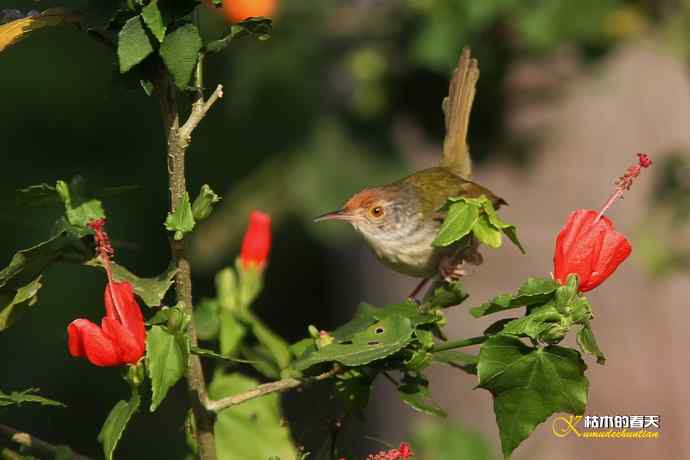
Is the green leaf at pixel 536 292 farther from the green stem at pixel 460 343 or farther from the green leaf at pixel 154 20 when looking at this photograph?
the green leaf at pixel 154 20

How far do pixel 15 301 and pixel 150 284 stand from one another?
8.1 inches

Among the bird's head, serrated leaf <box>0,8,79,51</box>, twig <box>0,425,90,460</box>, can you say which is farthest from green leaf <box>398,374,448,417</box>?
the bird's head

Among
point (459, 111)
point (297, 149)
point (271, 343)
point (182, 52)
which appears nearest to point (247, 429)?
point (271, 343)

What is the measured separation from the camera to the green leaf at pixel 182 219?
1674 millimetres

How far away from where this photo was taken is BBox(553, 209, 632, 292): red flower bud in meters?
1.73

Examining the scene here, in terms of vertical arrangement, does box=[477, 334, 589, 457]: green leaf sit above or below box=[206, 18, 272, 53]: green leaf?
below

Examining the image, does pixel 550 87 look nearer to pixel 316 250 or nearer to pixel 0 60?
pixel 316 250

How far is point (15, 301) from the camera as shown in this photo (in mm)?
1770

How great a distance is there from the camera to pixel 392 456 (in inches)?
63.0

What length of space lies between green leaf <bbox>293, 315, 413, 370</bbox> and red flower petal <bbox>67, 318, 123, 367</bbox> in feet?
0.87

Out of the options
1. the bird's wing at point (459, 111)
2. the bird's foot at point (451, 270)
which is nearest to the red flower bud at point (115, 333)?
the bird's foot at point (451, 270)

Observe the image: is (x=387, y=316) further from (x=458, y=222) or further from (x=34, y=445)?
(x=34, y=445)

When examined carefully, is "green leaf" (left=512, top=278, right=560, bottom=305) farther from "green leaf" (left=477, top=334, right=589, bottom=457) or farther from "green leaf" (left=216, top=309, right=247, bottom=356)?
"green leaf" (left=216, top=309, right=247, bottom=356)

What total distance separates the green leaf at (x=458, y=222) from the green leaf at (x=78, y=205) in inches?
21.4
